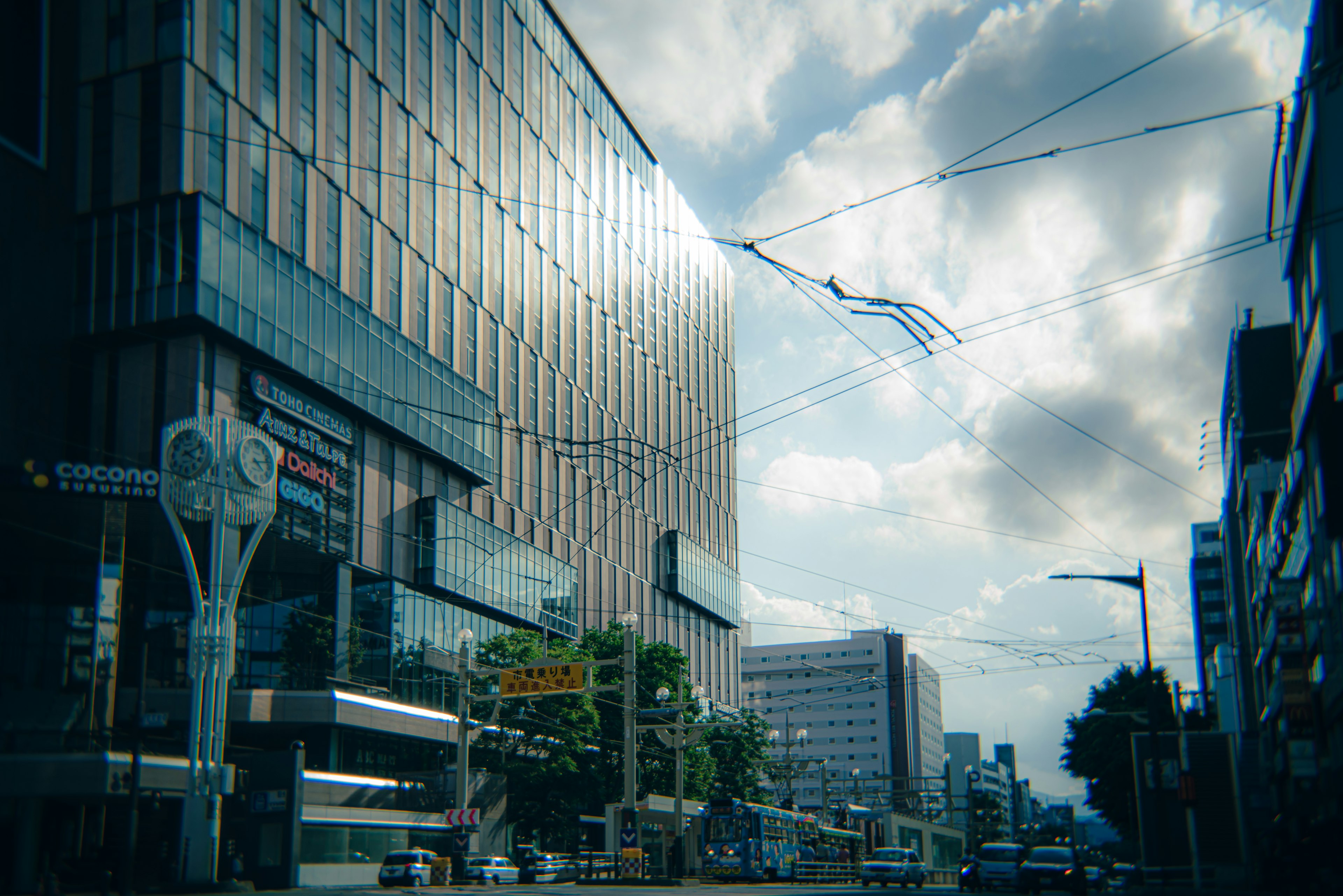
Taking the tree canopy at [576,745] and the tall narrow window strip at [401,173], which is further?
the tall narrow window strip at [401,173]

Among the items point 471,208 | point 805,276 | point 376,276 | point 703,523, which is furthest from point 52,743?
point 703,523

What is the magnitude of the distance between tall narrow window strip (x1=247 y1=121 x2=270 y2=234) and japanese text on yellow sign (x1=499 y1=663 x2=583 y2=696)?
72.9 ft

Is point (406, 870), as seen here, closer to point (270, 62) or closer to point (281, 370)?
point (281, 370)

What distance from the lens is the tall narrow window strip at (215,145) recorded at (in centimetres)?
4438

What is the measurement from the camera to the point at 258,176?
155ft

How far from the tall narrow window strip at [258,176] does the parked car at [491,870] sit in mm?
26447

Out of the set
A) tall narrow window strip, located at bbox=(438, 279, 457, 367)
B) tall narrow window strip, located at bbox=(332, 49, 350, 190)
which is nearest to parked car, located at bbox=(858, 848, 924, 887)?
tall narrow window strip, located at bbox=(438, 279, 457, 367)

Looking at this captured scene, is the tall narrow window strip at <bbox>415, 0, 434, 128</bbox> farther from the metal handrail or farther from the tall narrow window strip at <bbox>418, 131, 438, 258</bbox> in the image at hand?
the metal handrail

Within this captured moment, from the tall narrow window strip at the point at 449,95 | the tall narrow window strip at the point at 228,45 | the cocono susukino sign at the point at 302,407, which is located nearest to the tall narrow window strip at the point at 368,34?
the tall narrow window strip at the point at 449,95

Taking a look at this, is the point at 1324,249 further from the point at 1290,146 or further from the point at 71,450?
the point at 71,450

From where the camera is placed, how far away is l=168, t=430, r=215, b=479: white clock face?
35875mm

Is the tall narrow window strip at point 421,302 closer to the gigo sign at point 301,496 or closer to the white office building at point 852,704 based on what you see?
the gigo sign at point 301,496

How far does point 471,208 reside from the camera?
2576 inches

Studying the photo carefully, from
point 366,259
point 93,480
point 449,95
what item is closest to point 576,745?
point 93,480
